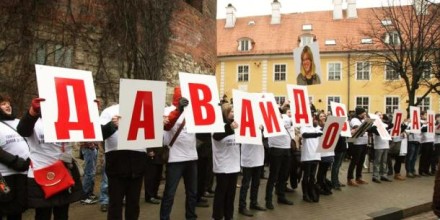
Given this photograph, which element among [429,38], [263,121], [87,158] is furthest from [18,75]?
[429,38]

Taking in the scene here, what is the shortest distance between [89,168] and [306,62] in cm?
516

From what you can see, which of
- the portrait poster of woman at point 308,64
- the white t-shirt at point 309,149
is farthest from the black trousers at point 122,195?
the portrait poster of woman at point 308,64

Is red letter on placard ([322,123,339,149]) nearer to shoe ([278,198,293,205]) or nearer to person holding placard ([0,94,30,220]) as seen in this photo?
shoe ([278,198,293,205])

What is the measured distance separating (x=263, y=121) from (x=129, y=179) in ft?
8.83

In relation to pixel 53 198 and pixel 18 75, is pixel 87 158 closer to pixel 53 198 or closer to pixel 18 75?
pixel 18 75

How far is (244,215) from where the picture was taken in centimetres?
768

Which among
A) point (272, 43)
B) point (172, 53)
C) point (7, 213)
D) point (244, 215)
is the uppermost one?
point (272, 43)

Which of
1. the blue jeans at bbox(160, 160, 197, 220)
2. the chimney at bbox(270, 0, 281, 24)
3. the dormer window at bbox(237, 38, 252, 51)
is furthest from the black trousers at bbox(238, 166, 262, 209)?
the chimney at bbox(270, 0, 281, 24)

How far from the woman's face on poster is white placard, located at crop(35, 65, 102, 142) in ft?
20.0

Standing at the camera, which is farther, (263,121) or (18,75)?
(18,75)

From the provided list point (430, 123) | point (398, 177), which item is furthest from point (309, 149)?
point (430, 123)

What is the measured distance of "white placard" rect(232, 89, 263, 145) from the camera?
6.78 meters

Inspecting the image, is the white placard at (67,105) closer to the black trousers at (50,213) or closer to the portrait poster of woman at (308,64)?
the black trousers at (50,213)

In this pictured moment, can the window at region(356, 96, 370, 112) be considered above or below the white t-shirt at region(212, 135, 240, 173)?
above
